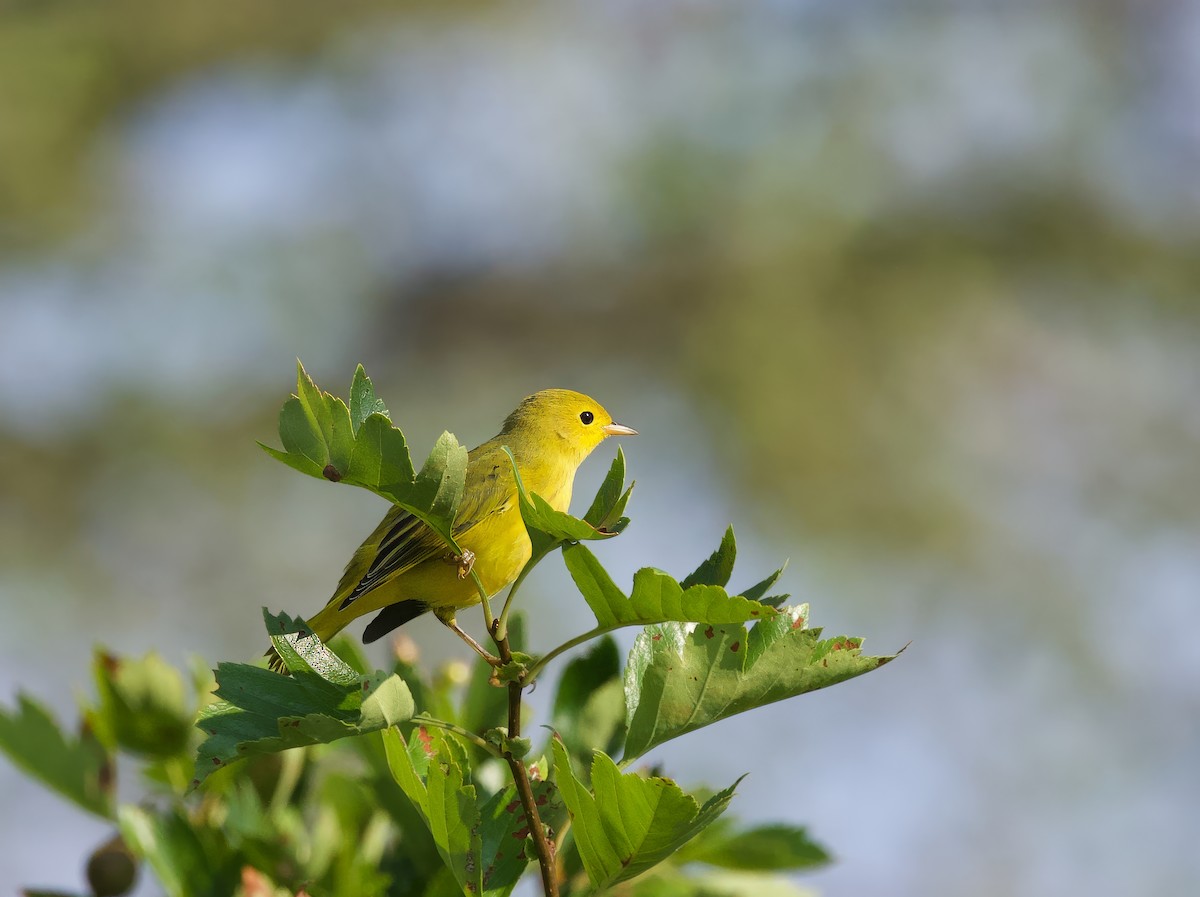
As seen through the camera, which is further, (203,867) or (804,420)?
(804,420)

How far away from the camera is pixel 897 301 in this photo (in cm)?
1156

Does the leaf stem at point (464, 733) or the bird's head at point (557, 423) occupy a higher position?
the bird's head at point (557, 423)

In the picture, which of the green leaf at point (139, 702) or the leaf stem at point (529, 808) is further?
the green leaf at point (139, 702)

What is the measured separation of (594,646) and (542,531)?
0.51m

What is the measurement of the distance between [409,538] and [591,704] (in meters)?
0.89

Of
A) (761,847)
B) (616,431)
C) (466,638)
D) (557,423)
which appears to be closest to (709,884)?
(761,847)

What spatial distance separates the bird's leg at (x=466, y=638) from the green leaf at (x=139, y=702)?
1.48 feet

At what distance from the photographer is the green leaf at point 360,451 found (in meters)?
1.23

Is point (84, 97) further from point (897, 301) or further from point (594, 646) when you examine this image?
point (594, 646)

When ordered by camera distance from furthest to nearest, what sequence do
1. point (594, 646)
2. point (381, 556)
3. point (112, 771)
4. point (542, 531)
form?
point (381, 556)
point (112, 771)
point (594, 646)
point (542, 531)

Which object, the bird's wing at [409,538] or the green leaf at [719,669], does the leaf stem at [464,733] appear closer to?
the green leaf at [719,669]

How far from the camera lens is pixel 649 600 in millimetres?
1216

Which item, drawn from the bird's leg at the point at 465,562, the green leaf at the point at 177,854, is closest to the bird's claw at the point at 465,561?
the bird's leg at the point at 465,562

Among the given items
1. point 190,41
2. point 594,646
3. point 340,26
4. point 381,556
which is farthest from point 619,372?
point 594,646
